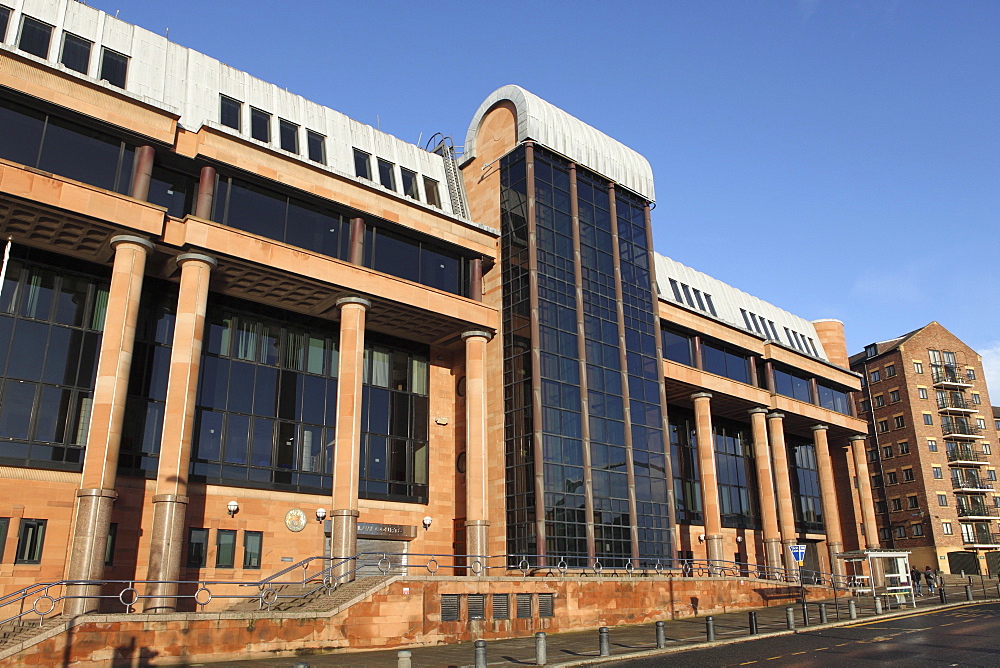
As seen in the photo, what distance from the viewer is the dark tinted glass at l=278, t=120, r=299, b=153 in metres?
33.6

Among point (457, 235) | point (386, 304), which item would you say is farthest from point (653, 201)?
point (386, 304)

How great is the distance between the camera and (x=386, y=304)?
111ft

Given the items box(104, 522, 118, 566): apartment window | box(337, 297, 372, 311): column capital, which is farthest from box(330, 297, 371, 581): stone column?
box(104, 522, 118, 566): apartment window

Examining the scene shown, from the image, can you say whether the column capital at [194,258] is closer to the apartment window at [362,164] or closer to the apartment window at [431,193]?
the apartment window at [362,164]

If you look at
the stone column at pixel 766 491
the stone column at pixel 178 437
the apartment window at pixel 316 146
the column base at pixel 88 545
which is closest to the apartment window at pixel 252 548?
the stone column at pixel 178 437

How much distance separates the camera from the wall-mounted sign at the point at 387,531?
33812 mm

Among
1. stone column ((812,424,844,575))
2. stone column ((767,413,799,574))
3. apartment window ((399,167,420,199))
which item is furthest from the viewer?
stone column ((812,424,844,575))

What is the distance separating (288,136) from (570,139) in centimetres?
1545

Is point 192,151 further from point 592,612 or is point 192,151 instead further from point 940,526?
point 940,526

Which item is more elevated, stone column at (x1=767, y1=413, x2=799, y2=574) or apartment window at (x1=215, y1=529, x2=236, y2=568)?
stone column at (x1=767, y1=413, x2=799, y2=574)

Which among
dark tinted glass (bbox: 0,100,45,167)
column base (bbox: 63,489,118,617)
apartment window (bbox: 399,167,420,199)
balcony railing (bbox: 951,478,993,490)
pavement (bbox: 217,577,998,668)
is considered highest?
apartment window (bbox: 399,167,420,199)

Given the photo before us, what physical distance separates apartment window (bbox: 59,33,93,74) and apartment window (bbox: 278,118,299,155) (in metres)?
7.58

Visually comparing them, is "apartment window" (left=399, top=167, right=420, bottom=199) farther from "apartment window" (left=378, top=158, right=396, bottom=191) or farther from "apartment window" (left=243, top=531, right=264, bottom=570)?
"apartment window" (left=243, top=531, right=264, bottom=570)

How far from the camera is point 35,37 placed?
90.8ft
